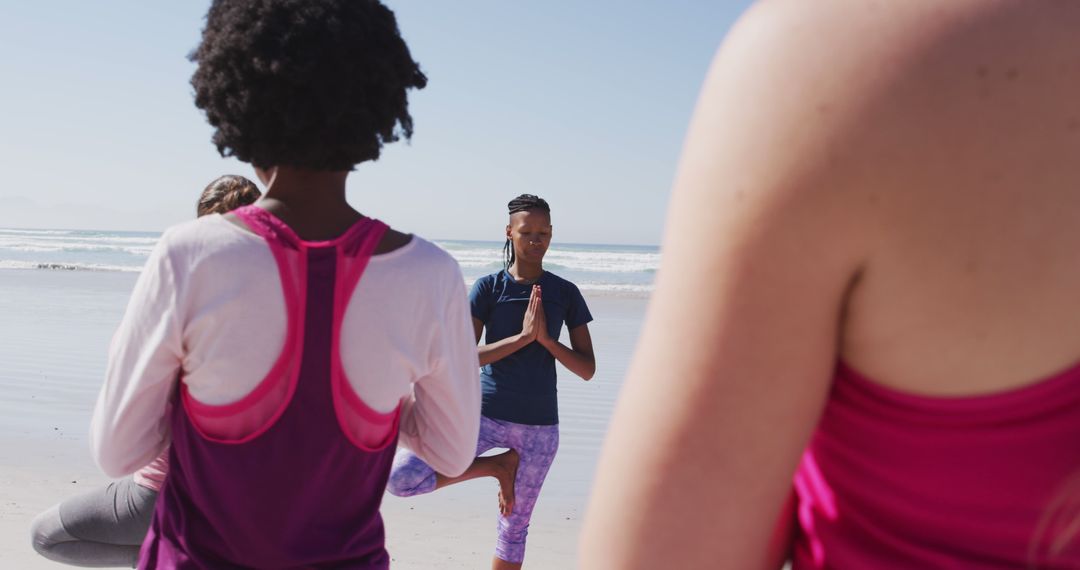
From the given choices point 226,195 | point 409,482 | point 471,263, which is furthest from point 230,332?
point 471,263

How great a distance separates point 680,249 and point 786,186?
85mm

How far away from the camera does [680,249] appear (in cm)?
62

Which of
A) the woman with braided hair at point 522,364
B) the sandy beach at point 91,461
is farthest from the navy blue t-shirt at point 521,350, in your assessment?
the sandy beach at point 91,461

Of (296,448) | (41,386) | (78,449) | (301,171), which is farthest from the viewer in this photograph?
(41,386)

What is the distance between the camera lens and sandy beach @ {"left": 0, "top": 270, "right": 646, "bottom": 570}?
18.9 feet

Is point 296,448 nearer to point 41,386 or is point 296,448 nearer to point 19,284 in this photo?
point 41,386

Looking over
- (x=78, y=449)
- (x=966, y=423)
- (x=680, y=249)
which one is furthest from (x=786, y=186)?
(x=78, y=449)

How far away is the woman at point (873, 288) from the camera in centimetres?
57

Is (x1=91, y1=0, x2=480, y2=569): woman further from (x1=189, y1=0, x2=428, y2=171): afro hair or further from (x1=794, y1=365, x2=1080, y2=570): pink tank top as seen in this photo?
(x1=794, y1=365, x2=1080, y2=570): pink tank top

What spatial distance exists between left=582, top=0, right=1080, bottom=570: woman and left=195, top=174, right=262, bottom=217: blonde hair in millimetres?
3326

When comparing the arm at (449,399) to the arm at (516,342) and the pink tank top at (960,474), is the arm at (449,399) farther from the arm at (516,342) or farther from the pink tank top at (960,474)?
the arm at (516,342)

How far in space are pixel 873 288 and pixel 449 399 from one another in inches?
70.0

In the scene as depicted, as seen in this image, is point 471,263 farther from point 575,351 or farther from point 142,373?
point 142,373

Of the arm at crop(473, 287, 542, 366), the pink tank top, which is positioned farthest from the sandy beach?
the pink tank top
